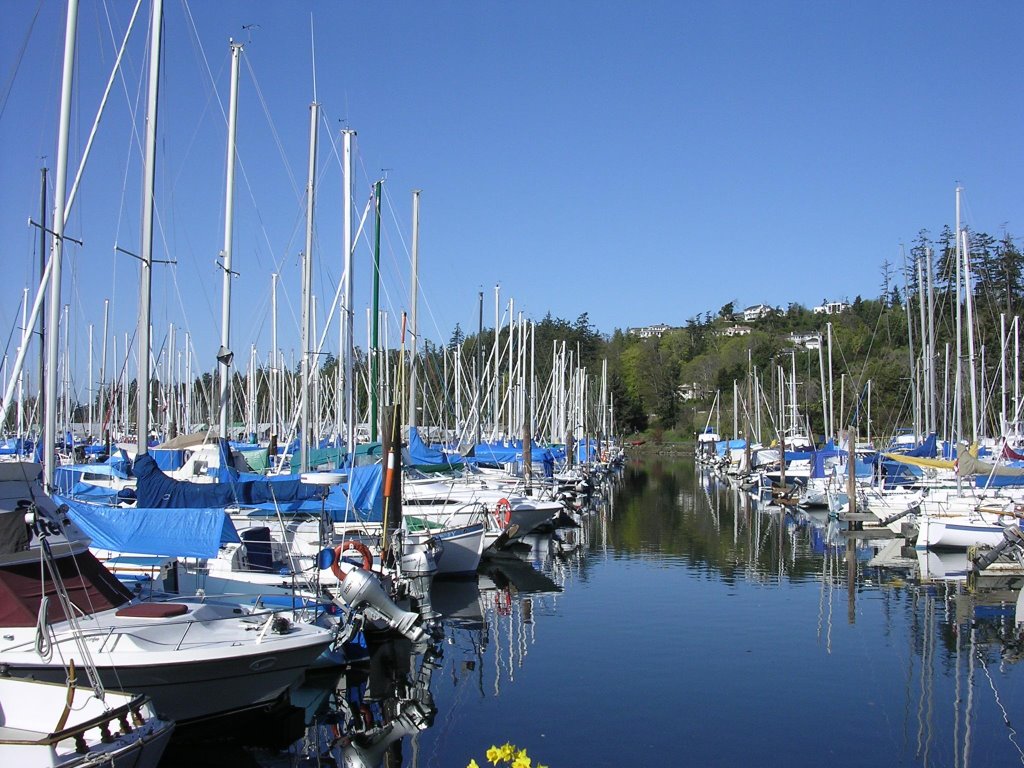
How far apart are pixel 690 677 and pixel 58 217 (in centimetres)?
1623

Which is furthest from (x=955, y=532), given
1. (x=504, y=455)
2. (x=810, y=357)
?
(x=810, y=357)

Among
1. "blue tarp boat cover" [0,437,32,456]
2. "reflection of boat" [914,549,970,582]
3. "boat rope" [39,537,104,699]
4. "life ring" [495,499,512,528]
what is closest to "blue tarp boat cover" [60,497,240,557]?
"boat rope" [39,537,104,699]

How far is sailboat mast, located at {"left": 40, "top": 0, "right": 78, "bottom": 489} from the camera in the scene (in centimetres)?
2162

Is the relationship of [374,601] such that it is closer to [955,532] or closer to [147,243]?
[147,243]

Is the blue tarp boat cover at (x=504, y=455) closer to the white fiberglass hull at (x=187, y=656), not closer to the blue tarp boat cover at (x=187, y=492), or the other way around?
the blue tarp boat cover at (x=187, y=492)

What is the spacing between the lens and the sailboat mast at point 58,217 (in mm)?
21625

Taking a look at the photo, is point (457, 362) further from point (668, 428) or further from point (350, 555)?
point (668, 428)

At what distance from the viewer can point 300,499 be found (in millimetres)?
27469

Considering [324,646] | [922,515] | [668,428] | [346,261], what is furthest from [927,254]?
[668,428]

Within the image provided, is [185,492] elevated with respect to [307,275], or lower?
lower

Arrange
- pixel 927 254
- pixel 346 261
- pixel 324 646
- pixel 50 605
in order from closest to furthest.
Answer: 1. pixel 50 605
2. pixel 324 646
3. pixel 346 261
4. pixel 927 254

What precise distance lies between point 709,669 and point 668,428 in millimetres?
130726

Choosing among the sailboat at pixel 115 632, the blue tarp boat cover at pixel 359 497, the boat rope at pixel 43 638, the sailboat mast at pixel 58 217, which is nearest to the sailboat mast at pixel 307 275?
the blue tarp boat cover at pixel 359 497

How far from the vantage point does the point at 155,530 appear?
19984mm
